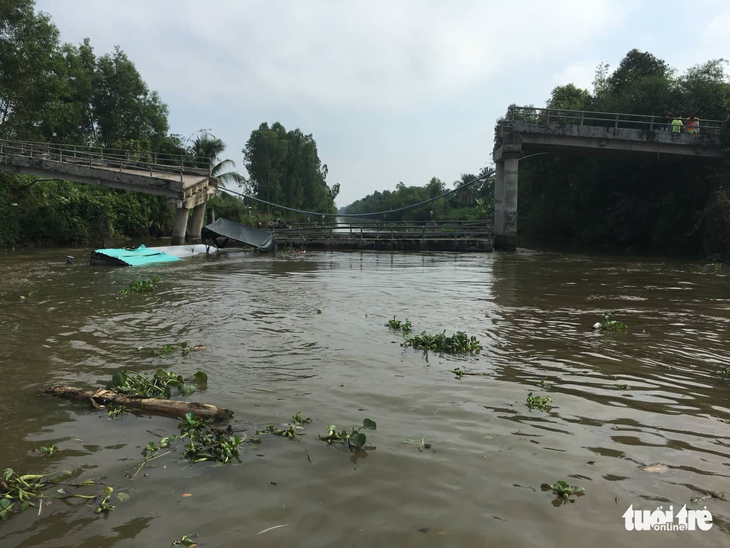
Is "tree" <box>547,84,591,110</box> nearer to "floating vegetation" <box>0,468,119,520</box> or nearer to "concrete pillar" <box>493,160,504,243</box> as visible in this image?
"concrete pillar" <box>493,160,504,243</box>

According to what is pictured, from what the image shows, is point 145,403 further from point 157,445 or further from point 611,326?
point 611,326

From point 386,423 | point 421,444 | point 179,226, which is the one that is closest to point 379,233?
point 179,226

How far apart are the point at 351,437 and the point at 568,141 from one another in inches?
1042

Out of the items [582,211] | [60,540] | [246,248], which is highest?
[582,211]

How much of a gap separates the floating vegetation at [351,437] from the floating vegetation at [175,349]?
10.6 feet

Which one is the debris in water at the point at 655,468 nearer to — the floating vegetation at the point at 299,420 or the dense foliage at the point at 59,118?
the floating vegetation at the point at 299,420

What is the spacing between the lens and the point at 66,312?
9320 millimetres

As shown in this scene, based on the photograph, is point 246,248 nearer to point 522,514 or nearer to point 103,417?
point 103,417

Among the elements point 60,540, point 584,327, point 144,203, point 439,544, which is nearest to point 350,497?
point 439,544

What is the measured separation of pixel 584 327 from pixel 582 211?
31.8m

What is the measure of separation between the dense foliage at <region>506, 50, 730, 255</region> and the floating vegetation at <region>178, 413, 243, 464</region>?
24.4 m

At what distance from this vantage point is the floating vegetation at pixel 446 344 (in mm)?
6672

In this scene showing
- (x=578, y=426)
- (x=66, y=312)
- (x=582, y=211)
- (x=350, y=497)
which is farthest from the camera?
(x=582, y=211)

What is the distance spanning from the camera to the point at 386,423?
4285 millimetres
